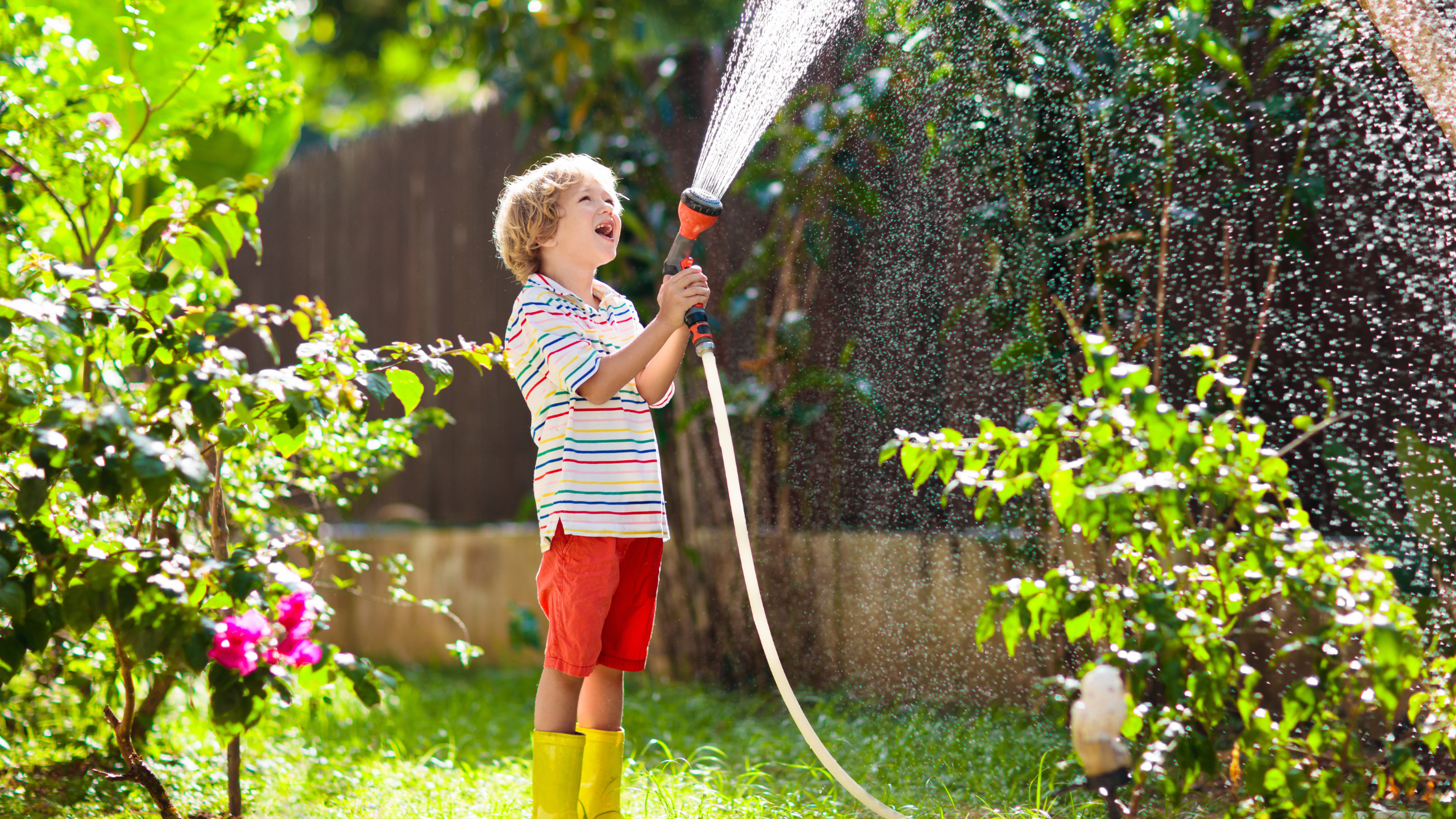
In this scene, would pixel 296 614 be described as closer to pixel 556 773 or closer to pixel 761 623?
pixel 556 773

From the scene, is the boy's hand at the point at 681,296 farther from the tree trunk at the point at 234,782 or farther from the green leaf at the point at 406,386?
the tree trunk at the point at 234,782

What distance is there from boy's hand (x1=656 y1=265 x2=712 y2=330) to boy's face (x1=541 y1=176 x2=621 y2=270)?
0.21 meters

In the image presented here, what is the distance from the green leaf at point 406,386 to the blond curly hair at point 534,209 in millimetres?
306

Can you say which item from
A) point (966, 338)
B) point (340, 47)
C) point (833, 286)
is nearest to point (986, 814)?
point (966, 338)

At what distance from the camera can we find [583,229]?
192cm

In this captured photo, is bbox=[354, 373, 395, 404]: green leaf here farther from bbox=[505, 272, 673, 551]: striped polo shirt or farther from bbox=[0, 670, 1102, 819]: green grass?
bbox=[0, 670, 1102, 819]: green grass

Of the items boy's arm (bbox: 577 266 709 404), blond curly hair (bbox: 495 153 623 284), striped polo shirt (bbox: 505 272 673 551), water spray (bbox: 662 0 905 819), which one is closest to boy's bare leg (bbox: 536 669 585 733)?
striped polo shirt (bbox: 505 272 673 551)

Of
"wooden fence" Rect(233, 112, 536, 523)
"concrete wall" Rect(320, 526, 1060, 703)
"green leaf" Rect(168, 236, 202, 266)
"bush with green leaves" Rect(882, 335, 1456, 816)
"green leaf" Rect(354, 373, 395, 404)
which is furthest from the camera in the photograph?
"wooden fence" Rect(233, 112, 536, 523)

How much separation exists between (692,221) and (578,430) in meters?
0.38

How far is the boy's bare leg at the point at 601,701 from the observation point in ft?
6.32

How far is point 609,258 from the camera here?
1926mm

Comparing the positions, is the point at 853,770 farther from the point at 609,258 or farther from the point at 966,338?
the point at 609,258

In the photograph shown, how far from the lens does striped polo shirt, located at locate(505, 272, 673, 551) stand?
1.80 meters

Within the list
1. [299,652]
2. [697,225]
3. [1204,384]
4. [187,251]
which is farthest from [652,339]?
[187,251]
